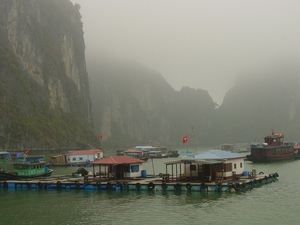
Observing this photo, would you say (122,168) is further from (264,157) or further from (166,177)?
(264,157)

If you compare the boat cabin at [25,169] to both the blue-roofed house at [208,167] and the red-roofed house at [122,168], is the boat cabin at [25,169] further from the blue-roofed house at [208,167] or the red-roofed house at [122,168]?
the blue-roofed house at [208,167]

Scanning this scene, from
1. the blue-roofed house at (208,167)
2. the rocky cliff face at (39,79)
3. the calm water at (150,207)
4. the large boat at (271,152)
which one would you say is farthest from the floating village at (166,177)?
the rocky cliff face at (39,79)

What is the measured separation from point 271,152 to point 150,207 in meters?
53.5

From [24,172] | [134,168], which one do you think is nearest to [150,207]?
[134,168]

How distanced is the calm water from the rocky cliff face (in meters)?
93.3

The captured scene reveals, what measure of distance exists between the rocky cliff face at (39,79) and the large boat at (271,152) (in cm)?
7720

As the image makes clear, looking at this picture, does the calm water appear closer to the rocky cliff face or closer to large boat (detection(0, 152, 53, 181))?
large boat (detection(0, 152, 53, 181))

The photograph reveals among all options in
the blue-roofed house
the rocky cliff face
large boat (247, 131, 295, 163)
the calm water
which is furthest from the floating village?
the rocky cliff face

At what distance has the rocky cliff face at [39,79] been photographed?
133m

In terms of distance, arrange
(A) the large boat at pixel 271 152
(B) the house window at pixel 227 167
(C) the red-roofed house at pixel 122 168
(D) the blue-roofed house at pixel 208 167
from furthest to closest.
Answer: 1. (A) the large boat at pixel 271 152
2. (C) the red-roofed house at pixel 122 168
3. (B) the house window at pixel 227 167
4. (D) the blue-roofed house at pixel 208 167

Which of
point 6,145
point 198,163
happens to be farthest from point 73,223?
point 6,145

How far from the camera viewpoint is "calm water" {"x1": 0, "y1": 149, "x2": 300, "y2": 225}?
27403 mm

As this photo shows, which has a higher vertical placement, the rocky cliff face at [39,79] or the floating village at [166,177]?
the rocky cliff face at [39,79]

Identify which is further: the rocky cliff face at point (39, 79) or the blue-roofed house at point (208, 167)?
the rocky cliff face at point (39, 79)
